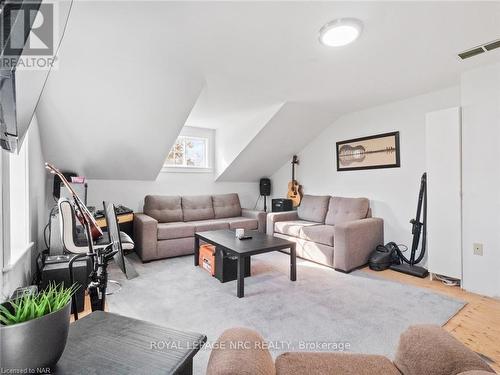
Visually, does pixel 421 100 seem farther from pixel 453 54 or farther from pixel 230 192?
pixel 230 192

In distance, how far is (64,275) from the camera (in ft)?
6.75

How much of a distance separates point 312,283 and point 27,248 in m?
2.68

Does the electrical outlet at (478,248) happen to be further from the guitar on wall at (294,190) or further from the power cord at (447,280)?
the guitar on wall at (294,190)

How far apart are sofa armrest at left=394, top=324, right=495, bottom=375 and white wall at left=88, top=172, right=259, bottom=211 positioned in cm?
419

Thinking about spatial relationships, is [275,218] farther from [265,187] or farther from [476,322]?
[476,322]

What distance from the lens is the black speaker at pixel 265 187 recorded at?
5.39 m

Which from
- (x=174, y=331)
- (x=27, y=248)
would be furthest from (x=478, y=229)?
(x=27, y=248)

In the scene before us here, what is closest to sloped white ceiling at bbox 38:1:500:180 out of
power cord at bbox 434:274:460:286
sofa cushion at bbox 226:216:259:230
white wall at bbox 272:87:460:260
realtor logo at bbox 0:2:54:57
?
white wall at bbox 272:87:460:260

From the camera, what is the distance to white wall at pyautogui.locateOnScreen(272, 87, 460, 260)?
10.5 feet

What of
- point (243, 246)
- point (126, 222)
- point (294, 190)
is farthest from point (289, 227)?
point (126, 222)

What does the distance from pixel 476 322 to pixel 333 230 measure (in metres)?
1.55

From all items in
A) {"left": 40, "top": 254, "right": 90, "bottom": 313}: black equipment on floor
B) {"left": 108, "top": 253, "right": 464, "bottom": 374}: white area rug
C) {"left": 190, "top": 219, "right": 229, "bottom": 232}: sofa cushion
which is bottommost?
{"left": 108, "top": 253, "right": 464, "bottom": 374}: white area rug

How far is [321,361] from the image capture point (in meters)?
0.95

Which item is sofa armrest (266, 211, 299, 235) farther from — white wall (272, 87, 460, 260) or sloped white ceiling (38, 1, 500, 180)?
sloped white ceiling (38, 1, 500, 180)
